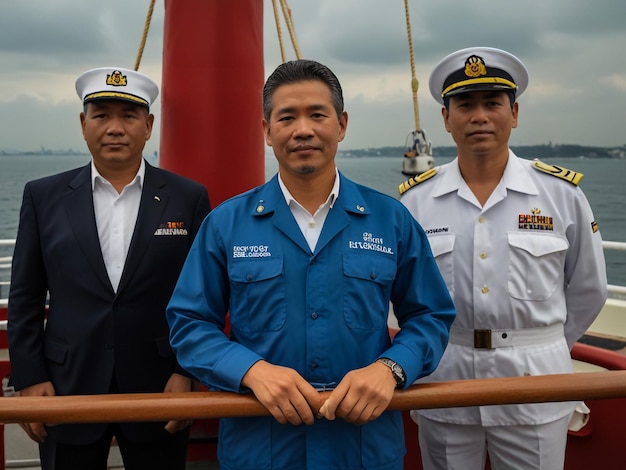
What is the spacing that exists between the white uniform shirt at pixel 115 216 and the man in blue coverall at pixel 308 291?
2.04 feet

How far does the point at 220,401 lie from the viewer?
1.57m

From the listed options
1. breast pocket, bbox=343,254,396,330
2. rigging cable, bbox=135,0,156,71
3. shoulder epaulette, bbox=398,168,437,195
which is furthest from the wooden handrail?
rigging cable, bbox=135,0,156,71

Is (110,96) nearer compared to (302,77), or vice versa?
(302,77)

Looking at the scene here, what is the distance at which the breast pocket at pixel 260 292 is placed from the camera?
174cm

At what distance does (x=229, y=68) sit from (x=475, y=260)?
5.85 feet

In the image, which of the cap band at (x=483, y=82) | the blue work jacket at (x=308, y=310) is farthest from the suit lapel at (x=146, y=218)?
the cap band at (x=483, y=82)

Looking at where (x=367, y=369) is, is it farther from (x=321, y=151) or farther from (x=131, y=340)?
(x=131, y=340)

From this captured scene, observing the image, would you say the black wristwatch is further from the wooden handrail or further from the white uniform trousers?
the white uniform trousers

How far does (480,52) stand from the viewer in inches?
92.0

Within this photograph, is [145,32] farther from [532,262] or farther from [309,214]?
[532,262]

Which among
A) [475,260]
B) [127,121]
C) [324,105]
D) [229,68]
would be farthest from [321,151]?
[229,68]

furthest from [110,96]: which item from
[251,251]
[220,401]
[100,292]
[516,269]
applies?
[516,269]

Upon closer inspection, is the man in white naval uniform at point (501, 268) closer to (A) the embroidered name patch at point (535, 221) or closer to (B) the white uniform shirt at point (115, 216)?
(A) the embroidered name patch at point (535, 221)

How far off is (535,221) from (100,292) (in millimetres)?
1573
